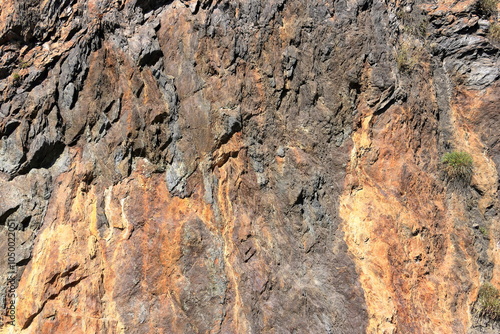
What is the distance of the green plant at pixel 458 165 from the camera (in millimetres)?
6406

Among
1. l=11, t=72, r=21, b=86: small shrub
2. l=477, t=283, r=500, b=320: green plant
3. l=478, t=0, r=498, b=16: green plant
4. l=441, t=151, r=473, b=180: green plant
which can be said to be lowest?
l=477, t=283, r=500, b=320: green plant

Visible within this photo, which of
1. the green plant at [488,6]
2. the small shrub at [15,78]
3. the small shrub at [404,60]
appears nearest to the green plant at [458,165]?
the small shrub at [404,60]

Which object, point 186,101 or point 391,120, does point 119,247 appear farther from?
point 391,120

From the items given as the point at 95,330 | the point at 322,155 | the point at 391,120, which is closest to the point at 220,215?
the point at 322,155

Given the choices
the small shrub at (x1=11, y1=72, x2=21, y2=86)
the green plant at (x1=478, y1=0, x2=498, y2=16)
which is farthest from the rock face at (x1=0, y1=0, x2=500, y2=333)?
the green plant at (x1=478, y1=0, x2=498, y2=16)

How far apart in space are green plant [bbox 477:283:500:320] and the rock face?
197 mm

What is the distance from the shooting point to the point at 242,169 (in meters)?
6.21

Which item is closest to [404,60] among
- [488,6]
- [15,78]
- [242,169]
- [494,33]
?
[494,33]

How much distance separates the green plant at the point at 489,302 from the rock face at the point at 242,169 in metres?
0.20

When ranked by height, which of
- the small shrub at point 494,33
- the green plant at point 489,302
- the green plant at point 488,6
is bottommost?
the green plant at point 489,302

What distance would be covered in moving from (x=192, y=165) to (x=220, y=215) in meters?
1.03

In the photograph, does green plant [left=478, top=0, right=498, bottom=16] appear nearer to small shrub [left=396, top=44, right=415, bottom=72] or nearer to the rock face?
the rock face

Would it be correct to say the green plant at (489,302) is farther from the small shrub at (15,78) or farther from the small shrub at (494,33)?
the small shrub at (15,78)

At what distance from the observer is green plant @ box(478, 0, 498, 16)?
23.8 feet
